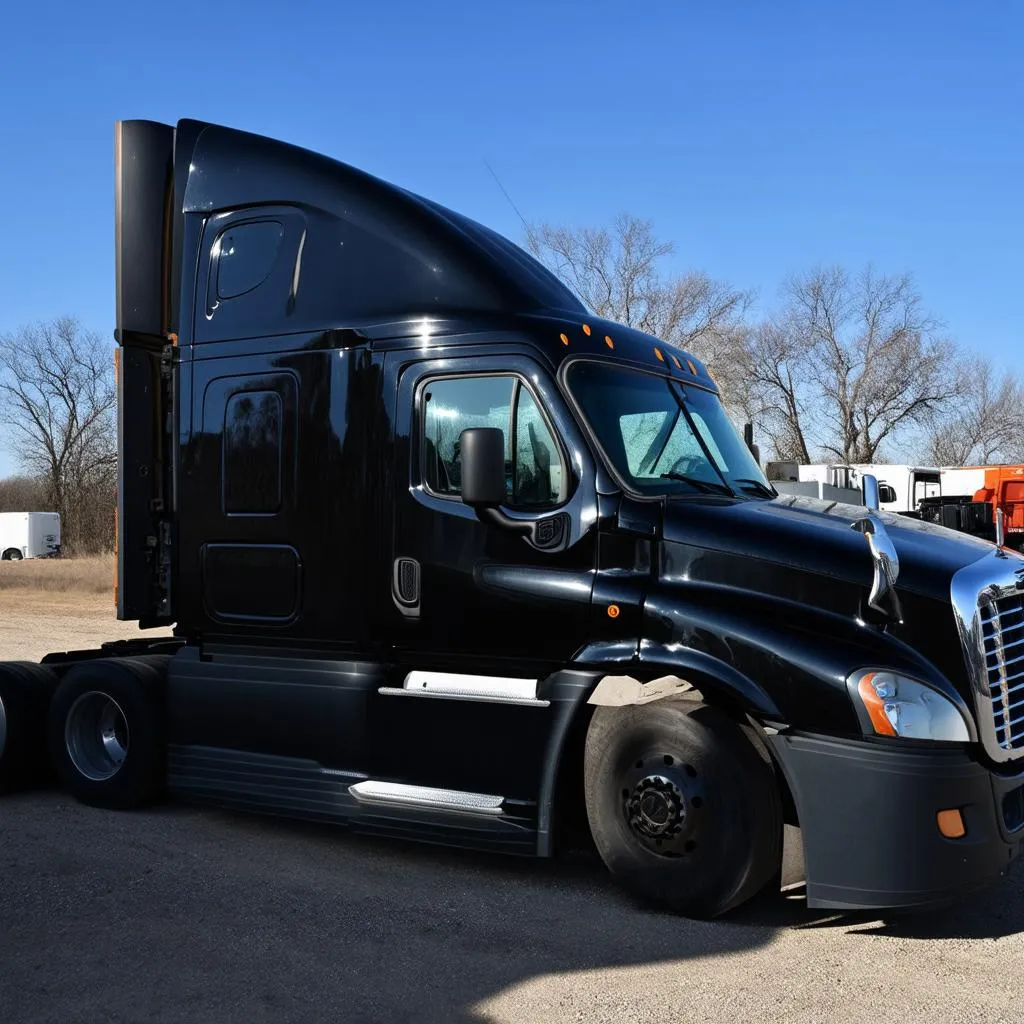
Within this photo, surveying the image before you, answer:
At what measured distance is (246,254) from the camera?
6477mm

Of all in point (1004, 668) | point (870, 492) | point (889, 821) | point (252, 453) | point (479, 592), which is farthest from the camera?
point (252, 453)

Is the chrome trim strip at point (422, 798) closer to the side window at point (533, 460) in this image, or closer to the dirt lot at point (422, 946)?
the dirt lot at point (422, 946)

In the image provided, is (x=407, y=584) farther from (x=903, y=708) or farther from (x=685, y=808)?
(x=903, y=708)

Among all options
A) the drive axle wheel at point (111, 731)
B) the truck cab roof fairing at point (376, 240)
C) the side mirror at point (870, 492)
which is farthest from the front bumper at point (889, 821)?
the drive axle wheel at point (111, 731)

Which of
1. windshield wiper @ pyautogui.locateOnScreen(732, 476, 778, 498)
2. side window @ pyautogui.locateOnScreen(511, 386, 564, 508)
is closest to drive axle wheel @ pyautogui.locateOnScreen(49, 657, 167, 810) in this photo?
side window @ pyautogui.locateOnScreen(511, 386, 564, 508)

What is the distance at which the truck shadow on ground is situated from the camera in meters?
4.21

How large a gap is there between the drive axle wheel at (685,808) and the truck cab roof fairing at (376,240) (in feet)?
7.35

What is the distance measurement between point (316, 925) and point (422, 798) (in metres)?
0.86

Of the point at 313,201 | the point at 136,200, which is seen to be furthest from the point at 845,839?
the point at 136,200

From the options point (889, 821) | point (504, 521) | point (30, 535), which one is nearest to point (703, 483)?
point (504, 521)

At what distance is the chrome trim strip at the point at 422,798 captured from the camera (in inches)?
214

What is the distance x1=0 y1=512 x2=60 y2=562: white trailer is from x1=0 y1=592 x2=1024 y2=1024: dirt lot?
47.7 m

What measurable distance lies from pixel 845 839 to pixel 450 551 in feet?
7.46

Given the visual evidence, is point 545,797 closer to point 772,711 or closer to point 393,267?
point 772,711
